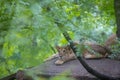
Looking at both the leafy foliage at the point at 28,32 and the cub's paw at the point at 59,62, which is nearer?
the leafy foliage at the point at 28,32

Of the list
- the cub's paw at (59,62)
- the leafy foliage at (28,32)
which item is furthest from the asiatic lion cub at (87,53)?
the leafy foliage at (28,32)

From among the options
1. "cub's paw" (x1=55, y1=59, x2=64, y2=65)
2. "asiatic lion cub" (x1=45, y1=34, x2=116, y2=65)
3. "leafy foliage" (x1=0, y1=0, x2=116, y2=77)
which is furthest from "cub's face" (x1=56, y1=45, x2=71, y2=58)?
"leafy foliage" (x1=0, y1=0, x2=116, y2=77)

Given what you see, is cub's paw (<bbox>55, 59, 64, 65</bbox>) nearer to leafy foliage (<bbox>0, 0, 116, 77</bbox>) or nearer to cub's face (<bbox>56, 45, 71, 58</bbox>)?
cub's face (<bbox>56, 45, 71, 58</bbox>)

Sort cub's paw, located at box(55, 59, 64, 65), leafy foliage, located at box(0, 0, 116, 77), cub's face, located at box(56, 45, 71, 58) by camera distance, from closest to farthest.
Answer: leafy foliage, located at box(0, 0, 116, 77), cub's face, located at box(56, 45, 71, 58), cub's paw, located at box(55, 59, 64, 65)

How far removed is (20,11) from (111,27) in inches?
125

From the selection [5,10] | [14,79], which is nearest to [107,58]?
[14,79]

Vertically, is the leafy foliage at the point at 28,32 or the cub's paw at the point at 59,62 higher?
the leafy foliage at the point at 28,32

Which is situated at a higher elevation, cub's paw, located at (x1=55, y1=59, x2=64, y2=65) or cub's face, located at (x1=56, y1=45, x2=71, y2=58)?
cub's face, located at (x1=56, y1=45, x2=71, y2=58)

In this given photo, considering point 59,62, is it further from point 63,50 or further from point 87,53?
point 87,53

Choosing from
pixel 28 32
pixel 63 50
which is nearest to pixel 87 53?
pixel 63 50

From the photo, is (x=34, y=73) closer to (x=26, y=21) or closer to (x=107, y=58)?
(x=26, y=21)

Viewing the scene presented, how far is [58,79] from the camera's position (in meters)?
1.21

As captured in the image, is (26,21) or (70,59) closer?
(26,21)

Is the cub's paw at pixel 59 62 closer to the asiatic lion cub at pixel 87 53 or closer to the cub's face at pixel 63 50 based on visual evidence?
the asiatic lion cub at pixel 87 53
